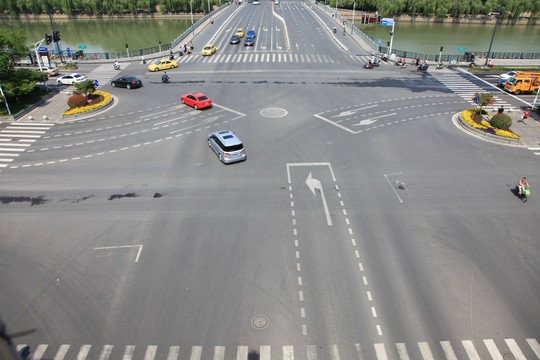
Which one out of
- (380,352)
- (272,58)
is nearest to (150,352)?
(380,352)

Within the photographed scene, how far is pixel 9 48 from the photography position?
39812 mm

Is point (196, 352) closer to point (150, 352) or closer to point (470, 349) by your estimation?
point (150, 352)

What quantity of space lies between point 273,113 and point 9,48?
3077 centimetres

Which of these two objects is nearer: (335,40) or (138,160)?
(138,160)

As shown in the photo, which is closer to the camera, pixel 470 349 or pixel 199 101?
pixel 470 349

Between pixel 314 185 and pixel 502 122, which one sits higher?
pixel 502 122

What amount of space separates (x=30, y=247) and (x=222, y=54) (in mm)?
52292

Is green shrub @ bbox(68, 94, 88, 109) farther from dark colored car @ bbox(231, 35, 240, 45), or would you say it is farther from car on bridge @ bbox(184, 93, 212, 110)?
dark colored car @ bbox(231, 35, 240, 45)

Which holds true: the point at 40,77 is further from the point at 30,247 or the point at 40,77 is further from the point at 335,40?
the point at 335,40

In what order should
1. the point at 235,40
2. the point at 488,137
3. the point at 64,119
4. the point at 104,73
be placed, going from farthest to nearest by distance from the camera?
the point at 235,40
the point at 104,73
the point at 64,119
the point at 488,137

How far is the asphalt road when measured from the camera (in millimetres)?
14273

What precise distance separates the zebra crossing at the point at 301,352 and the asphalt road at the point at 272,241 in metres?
0.06

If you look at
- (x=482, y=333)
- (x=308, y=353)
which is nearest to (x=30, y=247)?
(x=308, y=353)

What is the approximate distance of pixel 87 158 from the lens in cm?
2845
